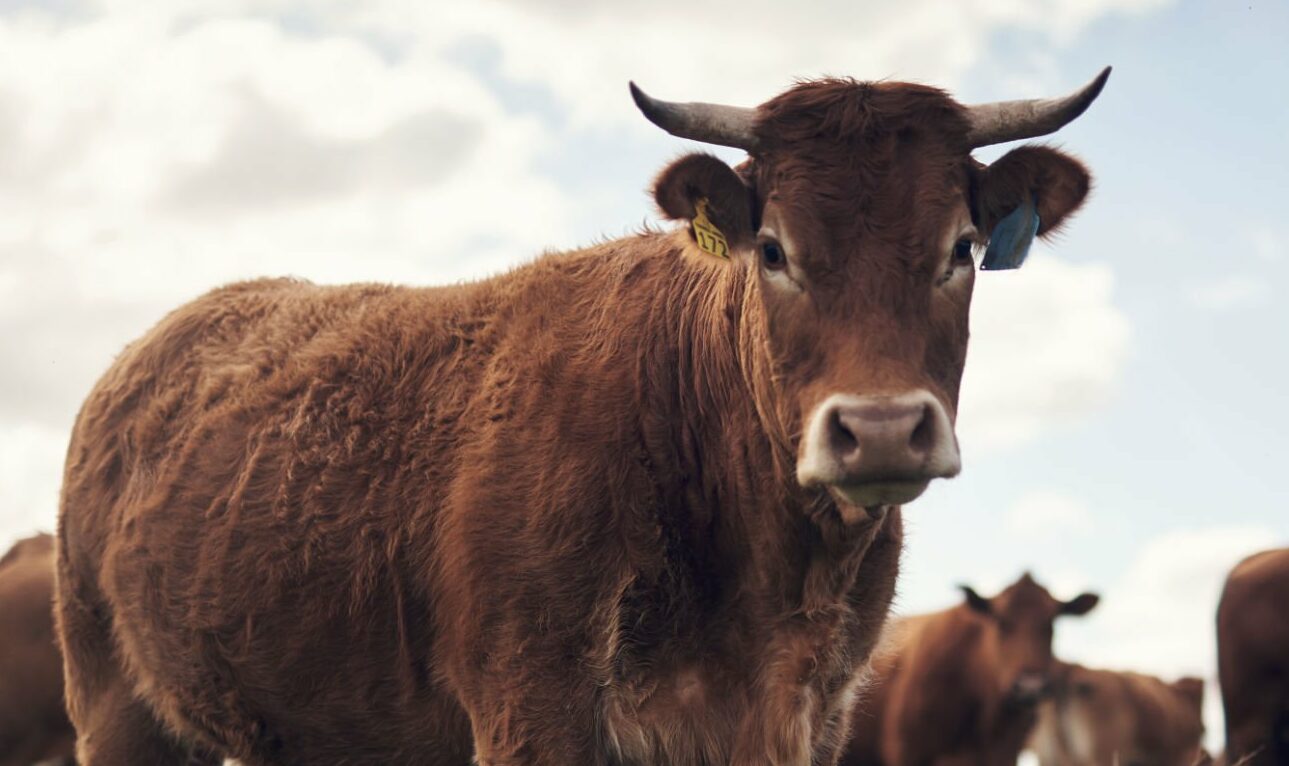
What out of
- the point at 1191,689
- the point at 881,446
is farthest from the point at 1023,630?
the point at 881,446

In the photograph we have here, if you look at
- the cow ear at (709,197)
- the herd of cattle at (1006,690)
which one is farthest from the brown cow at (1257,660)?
the cow ear at (709,197)

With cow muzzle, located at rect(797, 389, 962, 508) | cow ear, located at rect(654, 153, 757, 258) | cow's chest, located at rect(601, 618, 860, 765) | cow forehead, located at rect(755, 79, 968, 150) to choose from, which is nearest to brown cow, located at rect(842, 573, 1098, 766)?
cow's chest, located at rect(601, 618, 860, 765)

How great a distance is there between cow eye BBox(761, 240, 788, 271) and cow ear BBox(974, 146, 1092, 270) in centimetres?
77

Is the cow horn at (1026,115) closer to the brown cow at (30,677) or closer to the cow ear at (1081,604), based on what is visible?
the brown cow at (30,677)

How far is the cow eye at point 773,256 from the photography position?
5086 mm

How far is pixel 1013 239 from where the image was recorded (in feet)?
18.2

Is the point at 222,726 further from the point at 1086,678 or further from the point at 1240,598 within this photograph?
the point at 1086,678

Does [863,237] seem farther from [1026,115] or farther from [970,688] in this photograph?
[970,688]

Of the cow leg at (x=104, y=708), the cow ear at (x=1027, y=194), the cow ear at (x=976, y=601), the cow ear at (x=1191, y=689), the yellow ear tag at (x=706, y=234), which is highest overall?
the cow ear at (x=1027, y=194)

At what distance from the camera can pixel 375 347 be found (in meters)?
6.47

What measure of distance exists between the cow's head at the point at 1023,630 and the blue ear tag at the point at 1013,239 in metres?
10.3

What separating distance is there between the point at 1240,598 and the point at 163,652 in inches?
361

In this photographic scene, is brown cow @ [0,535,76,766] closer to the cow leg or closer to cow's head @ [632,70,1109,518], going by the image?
the cow leg

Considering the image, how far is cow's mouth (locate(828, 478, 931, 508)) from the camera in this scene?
456cm
